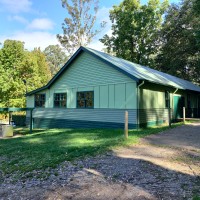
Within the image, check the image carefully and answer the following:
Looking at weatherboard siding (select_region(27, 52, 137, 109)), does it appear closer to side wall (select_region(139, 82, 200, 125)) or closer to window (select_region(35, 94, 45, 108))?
window (select_region(35, 94, 45, 108))

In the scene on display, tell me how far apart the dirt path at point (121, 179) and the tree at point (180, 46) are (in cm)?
2835

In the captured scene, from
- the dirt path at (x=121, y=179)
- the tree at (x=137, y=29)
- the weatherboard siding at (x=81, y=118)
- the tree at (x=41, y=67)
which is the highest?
the tree at (x=137, y=29)

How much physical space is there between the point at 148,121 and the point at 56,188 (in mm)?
10449

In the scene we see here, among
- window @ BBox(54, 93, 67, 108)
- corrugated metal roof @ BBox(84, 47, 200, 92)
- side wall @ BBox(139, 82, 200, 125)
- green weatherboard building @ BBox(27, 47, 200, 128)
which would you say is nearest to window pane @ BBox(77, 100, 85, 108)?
green weatherboard building @ BBox(27, 47, 200, 128)

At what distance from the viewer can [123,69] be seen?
13188mm

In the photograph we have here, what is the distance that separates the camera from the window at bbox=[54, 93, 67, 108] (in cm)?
1750

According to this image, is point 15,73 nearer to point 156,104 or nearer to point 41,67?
point 41,67

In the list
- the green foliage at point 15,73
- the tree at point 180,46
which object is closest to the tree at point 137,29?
the tree at point 180,46

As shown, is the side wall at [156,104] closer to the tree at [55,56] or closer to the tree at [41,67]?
the tree at [41,67]

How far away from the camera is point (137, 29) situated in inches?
1375

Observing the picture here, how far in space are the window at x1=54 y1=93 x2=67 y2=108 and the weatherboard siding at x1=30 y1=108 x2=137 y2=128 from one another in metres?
0.41

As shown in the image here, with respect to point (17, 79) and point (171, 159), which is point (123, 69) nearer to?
point (171, 159)

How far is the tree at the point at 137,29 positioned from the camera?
35062mm

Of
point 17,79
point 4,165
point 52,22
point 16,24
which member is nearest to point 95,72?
point 4,165
